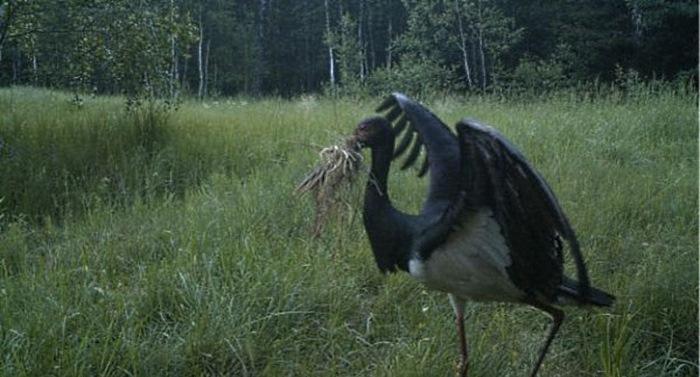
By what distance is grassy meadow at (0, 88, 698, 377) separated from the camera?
2861 mm

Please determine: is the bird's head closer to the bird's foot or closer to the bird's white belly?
the bird's white belly

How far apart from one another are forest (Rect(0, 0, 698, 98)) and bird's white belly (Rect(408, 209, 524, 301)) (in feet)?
17.0

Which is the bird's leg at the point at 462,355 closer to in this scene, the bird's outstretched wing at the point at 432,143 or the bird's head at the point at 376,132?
the bird's outstretched wing at the point at 432,143

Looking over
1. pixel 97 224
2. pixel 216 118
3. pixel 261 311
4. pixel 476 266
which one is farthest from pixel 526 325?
pixel 216 118

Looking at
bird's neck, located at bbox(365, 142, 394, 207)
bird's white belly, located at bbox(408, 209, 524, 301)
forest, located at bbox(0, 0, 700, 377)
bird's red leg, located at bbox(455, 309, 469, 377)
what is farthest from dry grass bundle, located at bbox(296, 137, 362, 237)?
bird's red leg, located at bbox(455, 309, 469, 377)

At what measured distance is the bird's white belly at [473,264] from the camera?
236 cm

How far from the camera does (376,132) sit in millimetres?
2729

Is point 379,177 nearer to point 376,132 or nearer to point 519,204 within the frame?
point 376,132

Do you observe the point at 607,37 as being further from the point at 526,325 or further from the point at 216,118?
the point at 526,325

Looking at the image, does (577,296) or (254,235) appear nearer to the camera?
(577,296)

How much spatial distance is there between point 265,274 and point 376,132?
102 cm

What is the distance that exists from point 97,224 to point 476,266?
2728mm

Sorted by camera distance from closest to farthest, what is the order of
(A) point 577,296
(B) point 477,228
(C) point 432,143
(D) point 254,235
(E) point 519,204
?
1. (E) point 519,204
2. (B) point 477,228
3. (A) point 577,296
4. (C) point 432,143
5. (D) point 254,235

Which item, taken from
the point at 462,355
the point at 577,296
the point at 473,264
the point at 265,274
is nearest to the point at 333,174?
the point at 265,274
